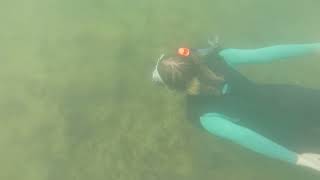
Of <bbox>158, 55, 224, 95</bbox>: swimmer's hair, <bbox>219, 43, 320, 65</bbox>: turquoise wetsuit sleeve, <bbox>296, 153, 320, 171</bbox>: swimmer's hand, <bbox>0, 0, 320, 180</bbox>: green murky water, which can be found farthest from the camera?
<bbox>0, 0, 320, 180</bbox>: green murky water

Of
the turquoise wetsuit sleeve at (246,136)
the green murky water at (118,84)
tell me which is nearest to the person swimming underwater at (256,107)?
the turquoise wetsuit sleeve at (246,136)

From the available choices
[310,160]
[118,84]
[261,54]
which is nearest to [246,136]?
[310,160]

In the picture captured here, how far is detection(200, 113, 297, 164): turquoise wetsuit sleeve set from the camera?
68.1 inches

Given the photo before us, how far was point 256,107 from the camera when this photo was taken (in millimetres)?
1814

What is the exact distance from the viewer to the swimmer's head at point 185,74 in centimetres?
160

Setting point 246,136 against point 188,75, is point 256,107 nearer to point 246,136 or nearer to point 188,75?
point 246,136

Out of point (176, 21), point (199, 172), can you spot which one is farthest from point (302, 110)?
point (176, 21)

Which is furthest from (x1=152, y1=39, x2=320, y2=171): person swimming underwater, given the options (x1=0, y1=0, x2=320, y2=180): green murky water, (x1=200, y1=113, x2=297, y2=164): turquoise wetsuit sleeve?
(x1=0, y1=0, x2=320, y2=180): green murky water

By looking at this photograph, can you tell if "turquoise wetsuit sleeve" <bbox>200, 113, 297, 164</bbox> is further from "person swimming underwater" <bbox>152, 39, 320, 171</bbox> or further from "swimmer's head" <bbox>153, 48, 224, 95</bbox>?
"swimmer's head" <bbox>153, 48, 224, 95</bbox>

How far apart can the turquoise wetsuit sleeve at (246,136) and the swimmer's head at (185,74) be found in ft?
0.50

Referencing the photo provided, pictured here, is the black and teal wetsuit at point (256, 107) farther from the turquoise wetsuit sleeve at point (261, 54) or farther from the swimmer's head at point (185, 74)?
the swimmer's head at point (185, 74)

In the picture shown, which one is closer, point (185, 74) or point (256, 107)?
point (185, 74)

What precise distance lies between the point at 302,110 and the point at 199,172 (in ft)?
2.48

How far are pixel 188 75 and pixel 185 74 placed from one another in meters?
0.01
